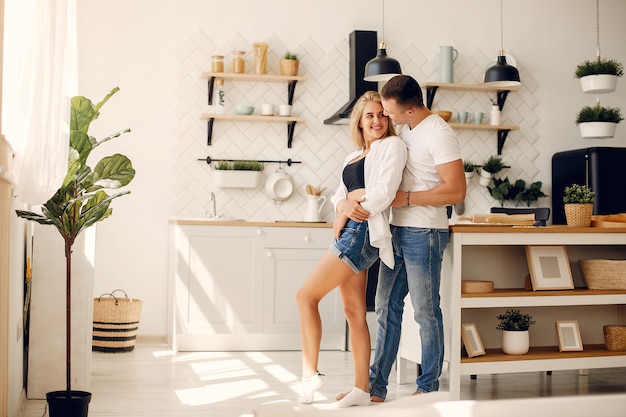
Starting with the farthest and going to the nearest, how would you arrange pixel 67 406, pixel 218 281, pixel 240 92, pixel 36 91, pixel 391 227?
pixel 240 92, pixel 218 281, pixel 391 227, pixel 67 406, pixel 36 91

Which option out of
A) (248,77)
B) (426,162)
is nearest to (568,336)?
(426,162)

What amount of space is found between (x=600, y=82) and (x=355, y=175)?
309 cm

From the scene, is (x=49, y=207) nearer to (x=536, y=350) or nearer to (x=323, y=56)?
(x=536, y=350)

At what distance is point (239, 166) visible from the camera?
6.00 m

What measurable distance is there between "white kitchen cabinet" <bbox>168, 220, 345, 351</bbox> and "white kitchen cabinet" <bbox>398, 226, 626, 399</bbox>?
4.42 ft

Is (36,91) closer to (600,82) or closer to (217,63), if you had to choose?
(217,63)

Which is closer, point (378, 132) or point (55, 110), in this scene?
point (55, 110)

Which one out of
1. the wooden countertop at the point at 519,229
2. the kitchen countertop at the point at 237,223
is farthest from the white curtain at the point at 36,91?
the kitchen countertop at the point at 237,223

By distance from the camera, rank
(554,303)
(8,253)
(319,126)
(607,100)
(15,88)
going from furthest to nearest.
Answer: (607,100) → (319,126) → (554,303) → (8,253) → (15,88)

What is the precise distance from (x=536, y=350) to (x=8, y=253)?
2.67m

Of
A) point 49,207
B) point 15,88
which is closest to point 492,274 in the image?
point 49,207

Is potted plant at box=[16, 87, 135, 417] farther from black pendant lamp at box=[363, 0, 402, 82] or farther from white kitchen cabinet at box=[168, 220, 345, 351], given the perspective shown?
black pendant lamp at box=[363, 0, 402, 82]

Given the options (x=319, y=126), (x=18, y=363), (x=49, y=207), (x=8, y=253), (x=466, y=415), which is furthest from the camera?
(x=319, y=126)

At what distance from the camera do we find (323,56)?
6.26m
